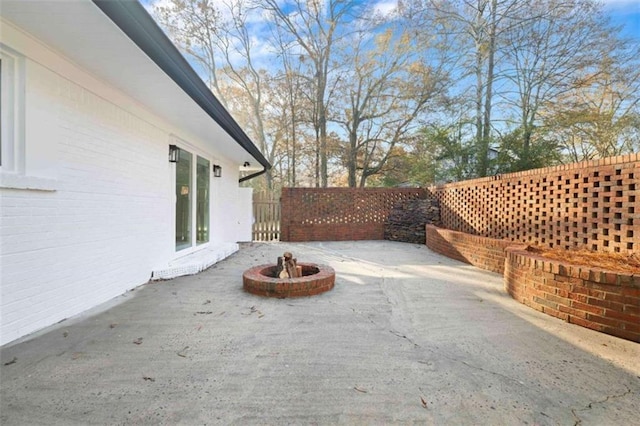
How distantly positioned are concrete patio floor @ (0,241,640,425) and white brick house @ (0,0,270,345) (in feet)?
1.61

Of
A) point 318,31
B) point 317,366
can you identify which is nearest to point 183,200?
point 317,366

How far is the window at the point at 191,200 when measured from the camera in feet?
18.0

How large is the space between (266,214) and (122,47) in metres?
7.79

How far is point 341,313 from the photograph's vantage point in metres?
3.16

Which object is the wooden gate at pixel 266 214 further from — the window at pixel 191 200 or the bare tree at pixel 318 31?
the bare tree at pixel 318 31

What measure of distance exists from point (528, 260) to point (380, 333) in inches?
81.1

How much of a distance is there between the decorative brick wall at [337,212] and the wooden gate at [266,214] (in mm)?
478

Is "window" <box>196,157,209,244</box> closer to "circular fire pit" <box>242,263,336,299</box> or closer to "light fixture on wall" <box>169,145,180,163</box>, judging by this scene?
"light fixture on wall" <box>169,145,180,163</box>

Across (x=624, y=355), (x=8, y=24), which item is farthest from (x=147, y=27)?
(x=624, y=355)

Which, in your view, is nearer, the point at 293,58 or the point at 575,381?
the point at 575,381

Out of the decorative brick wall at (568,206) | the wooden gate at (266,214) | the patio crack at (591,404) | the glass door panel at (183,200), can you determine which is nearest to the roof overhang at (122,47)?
the glass door panel at (183,200)

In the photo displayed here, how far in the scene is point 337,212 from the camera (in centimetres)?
986

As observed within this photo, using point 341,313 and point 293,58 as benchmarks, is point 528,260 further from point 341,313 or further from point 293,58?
point 293,58

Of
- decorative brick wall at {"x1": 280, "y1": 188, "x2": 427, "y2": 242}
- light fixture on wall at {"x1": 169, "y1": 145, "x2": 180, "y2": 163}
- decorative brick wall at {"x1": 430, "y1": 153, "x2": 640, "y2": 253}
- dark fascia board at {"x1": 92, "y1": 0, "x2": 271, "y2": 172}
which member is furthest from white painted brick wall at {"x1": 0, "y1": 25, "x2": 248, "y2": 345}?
decorative brick wall at {"x1": 430, "y1": 153, "x2": 640, "y2": 253}
